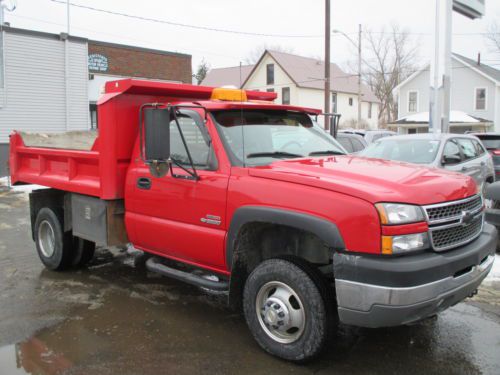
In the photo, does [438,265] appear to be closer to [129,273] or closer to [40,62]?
[129,273]

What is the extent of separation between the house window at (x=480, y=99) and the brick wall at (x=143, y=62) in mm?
25360

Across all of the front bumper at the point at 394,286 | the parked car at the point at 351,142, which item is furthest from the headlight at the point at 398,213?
the parked car at the point at 351,142

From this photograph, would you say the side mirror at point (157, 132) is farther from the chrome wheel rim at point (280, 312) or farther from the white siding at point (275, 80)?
the white siding at point (275, 80)

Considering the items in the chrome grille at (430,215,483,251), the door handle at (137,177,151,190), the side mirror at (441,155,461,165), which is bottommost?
the chrome grille at (430,215,483,251)

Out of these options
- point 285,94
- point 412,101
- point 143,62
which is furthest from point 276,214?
point 285,94

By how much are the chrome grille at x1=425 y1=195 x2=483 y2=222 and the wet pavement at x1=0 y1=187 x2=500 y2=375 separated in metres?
1.17

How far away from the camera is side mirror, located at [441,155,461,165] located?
29.8 ft

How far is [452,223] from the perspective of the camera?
11.7 feet

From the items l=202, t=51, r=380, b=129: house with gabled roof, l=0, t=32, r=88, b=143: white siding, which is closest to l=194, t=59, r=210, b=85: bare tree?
l=202, t=51, r=380, b=129: house with gabled roof

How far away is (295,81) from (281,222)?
1847 inches

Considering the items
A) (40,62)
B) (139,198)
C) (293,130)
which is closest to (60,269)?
(139,198)

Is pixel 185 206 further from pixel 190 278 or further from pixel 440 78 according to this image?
pixel 440 78

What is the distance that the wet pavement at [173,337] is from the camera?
149 inches

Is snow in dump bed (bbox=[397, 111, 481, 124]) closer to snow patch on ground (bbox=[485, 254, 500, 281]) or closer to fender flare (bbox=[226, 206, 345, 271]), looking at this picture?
snow patch on ground (bbox=[485, 254, 500, 281])
